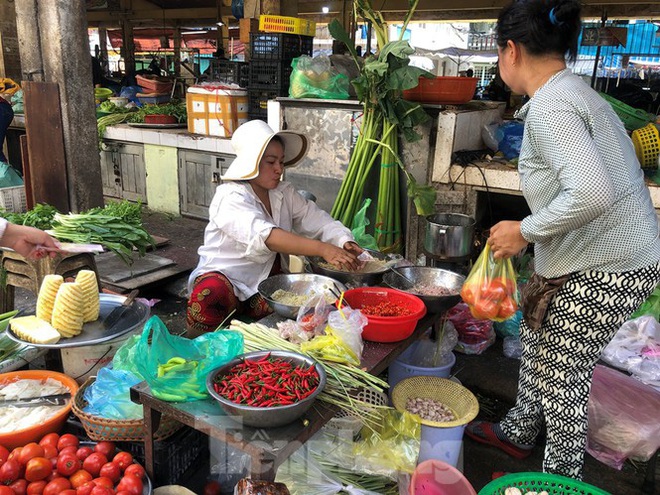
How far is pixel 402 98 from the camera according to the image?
4395mm

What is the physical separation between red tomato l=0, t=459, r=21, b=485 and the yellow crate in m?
4.88

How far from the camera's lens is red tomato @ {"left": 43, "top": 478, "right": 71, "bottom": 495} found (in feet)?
6.06

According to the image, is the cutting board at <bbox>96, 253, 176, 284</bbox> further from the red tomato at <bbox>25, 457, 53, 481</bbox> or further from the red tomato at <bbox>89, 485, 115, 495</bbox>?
the red tomato at <bbox>89, 485, 115, 495</bbox>

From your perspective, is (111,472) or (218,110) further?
(218,110)

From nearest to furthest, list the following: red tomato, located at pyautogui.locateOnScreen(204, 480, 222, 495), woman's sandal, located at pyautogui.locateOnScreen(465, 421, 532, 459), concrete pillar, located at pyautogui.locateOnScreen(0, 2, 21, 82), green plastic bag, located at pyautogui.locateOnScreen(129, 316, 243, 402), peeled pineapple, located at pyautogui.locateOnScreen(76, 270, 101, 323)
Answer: green plastic bag, located at pyautogui.locateOnScreen(129, 316, 243, 402), red tomato, located at pyautogui.locateOnScreen(204, 480, 222, 495), peeled pineapple, located at pyautogui.locateOnScreen(76, 270, 101, 323), woman's sandal, located at pyautogui.locateOnScreen(465, 421, 532, 459), concrete pillar, located at pyautogui.locateOnScreen(0, 2, 21, 82)

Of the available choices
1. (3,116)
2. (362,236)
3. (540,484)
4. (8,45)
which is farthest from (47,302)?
(8,45)

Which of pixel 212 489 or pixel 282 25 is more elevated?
pixel 282 25

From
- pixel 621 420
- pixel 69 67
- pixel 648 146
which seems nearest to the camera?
pixel 621 420

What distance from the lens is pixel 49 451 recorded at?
1983 mm

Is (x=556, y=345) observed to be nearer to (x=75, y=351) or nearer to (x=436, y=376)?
(x=436, y=376)

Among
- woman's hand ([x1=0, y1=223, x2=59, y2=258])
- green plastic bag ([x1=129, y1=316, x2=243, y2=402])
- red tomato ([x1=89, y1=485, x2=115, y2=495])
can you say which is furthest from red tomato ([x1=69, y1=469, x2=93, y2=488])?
woman's hand ([x1=0, y1=223, x2=59, y2=258])

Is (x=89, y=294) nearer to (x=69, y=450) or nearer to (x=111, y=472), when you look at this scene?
(x=69, y=450)

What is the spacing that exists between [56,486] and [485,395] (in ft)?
8.29

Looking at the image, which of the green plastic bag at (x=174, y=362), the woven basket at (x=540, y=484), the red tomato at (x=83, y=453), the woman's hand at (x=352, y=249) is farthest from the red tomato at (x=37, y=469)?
the woman's hand at (x=352, y=249)
